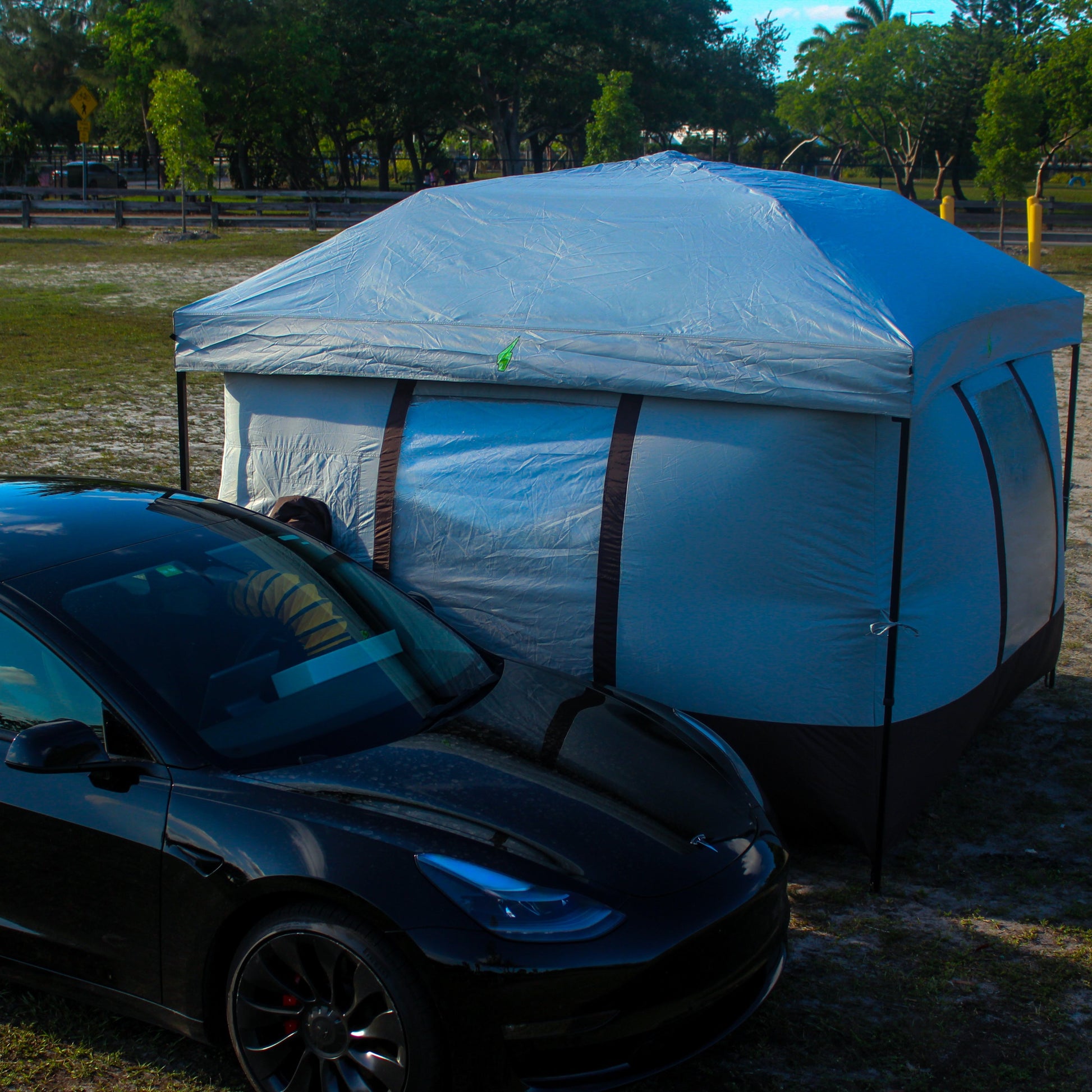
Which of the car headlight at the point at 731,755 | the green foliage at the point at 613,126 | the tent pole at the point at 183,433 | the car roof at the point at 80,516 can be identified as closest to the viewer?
the car roof at the point at 80,516

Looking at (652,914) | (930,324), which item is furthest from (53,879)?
(930,324)

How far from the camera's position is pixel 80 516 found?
3.63 meters

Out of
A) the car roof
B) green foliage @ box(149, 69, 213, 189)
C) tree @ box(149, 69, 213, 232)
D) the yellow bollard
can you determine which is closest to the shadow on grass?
the car roof

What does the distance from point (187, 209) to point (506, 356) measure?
114ft

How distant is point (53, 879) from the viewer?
300cm

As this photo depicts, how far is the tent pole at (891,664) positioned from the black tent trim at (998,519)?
75 cm

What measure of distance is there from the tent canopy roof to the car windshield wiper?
Result: 132 centimetres

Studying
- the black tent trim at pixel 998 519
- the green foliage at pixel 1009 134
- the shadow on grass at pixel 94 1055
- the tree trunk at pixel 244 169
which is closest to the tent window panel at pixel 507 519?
the black tent trim at pixel 998 519

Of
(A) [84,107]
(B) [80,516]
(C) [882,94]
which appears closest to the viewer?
(B) [80,516]

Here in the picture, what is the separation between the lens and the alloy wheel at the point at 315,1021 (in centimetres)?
268

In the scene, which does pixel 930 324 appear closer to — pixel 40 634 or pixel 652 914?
pixel 652 914

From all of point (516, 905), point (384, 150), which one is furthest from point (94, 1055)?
point (384, 150)

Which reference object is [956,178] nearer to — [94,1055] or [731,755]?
[731,755]

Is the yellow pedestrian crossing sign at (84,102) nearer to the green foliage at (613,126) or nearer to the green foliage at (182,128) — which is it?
the green foliage at (182,128)
